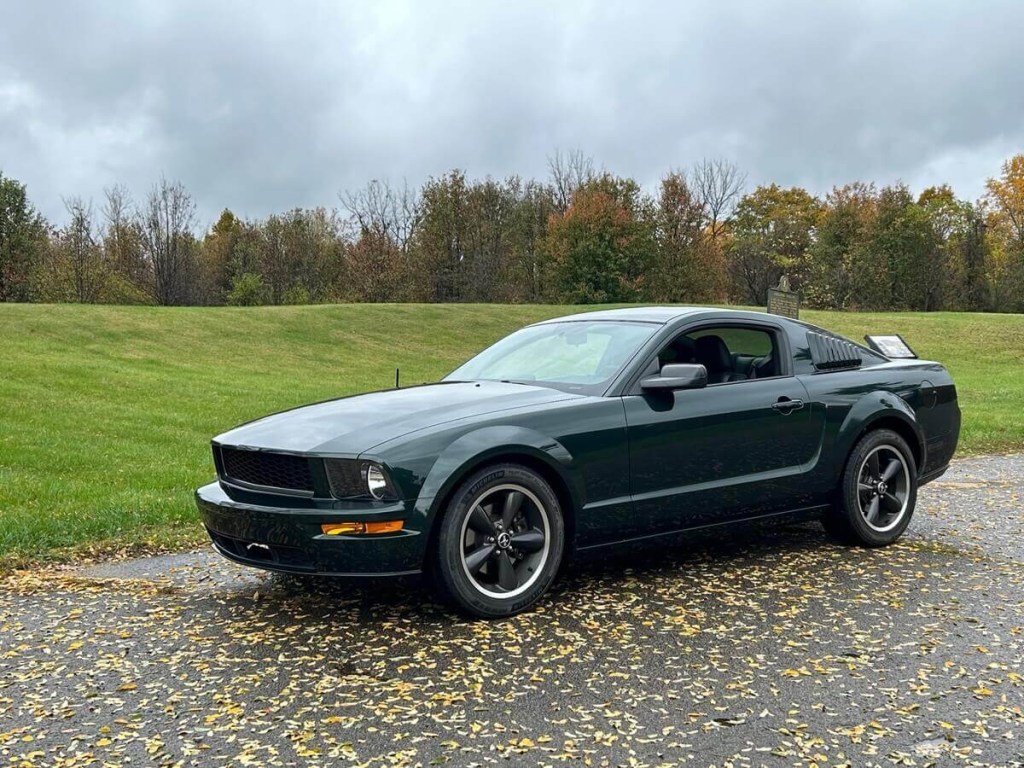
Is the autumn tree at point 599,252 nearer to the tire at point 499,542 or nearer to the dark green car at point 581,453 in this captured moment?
the dark green car at point 581,453

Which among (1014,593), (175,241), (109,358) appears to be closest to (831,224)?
(175,241)

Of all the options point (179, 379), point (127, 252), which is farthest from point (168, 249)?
point (179, 379)

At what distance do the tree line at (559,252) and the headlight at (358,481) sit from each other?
39.7 m

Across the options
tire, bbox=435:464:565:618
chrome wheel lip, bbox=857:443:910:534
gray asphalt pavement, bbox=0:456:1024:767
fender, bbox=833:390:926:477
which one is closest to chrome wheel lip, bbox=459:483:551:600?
tire, bbox=435:464:565:618

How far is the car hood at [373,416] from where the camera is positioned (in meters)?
4.21

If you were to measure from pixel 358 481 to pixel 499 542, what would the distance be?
0.75m

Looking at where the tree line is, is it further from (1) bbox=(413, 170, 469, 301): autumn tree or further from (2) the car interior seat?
(2) the car interior seat

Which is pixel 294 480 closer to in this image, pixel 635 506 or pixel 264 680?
pixel 264 680

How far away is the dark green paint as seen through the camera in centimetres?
408

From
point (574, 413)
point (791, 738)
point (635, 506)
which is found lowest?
point (791, 738)

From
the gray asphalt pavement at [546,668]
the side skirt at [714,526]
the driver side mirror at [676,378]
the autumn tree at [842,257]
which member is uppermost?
the autumn tree at [842,257]

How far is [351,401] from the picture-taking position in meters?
4.94

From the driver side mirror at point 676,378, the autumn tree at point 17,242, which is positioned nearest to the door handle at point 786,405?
the driver side mirror at point 676,378

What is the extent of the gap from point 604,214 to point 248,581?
42.5m
